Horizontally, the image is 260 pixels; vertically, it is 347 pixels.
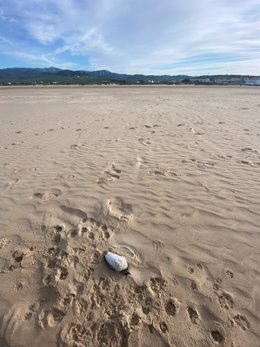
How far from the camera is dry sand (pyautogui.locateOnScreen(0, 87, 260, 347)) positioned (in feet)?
8.51

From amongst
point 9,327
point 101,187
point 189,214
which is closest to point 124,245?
point 189,214

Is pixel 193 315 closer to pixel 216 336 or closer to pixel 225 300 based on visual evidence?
pixel 216 336

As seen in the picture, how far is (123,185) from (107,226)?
156 centimetres

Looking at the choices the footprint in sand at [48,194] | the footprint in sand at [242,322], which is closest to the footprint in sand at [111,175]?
the footprint in sand at [48,194]

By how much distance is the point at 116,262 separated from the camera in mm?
3238

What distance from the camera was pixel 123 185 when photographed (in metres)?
5.51

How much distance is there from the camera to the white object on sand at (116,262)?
10.5 ft

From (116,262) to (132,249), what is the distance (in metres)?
0.41

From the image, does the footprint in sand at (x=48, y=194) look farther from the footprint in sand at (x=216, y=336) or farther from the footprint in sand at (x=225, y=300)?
the footprint in sand at (x=216, y=336)

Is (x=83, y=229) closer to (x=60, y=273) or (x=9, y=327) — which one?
(x=60, y=273)

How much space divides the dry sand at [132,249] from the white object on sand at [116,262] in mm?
96

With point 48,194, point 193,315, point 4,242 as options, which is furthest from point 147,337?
point 48,194

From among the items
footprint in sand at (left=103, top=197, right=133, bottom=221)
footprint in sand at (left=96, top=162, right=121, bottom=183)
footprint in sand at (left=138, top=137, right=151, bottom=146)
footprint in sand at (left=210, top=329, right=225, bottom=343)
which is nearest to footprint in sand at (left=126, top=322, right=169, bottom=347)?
footprint in sand at (left=210, top=329, right=225, bottom=343)

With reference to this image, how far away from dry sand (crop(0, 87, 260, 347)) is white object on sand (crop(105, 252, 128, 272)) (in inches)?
3.8
